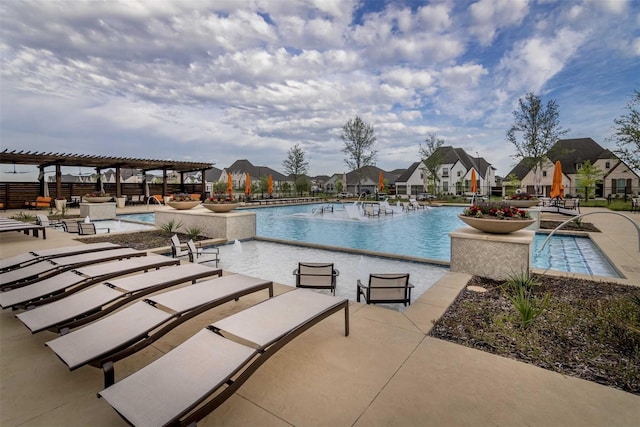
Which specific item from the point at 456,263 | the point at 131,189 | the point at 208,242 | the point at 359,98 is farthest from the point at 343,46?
the point at 131,189

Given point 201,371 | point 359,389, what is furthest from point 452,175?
point 201,371

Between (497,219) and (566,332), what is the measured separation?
2889mm

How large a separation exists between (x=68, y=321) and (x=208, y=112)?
2100 cm

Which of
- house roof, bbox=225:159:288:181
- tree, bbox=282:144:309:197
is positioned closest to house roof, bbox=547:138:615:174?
tree, bbox=282:144:309:197

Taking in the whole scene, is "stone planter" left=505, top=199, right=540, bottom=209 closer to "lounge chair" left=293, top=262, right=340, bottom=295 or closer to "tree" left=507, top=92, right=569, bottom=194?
"lounge chair" left=293, top=262, right=340, bottom=295

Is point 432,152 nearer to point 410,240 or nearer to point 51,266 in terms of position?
point 410,240

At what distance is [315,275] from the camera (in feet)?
17.0

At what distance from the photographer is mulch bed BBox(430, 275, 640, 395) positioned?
281 cm

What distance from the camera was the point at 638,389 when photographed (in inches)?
97.6

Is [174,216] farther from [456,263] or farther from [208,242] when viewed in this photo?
[456,263]

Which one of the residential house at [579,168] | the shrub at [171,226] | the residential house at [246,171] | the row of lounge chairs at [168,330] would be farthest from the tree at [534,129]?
the residential house at [246,171]

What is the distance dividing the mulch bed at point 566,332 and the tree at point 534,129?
2840 cm

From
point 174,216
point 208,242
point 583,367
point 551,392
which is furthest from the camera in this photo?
point 174,216

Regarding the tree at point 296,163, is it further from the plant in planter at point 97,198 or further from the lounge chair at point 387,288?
the lounge chair at point 387,288
